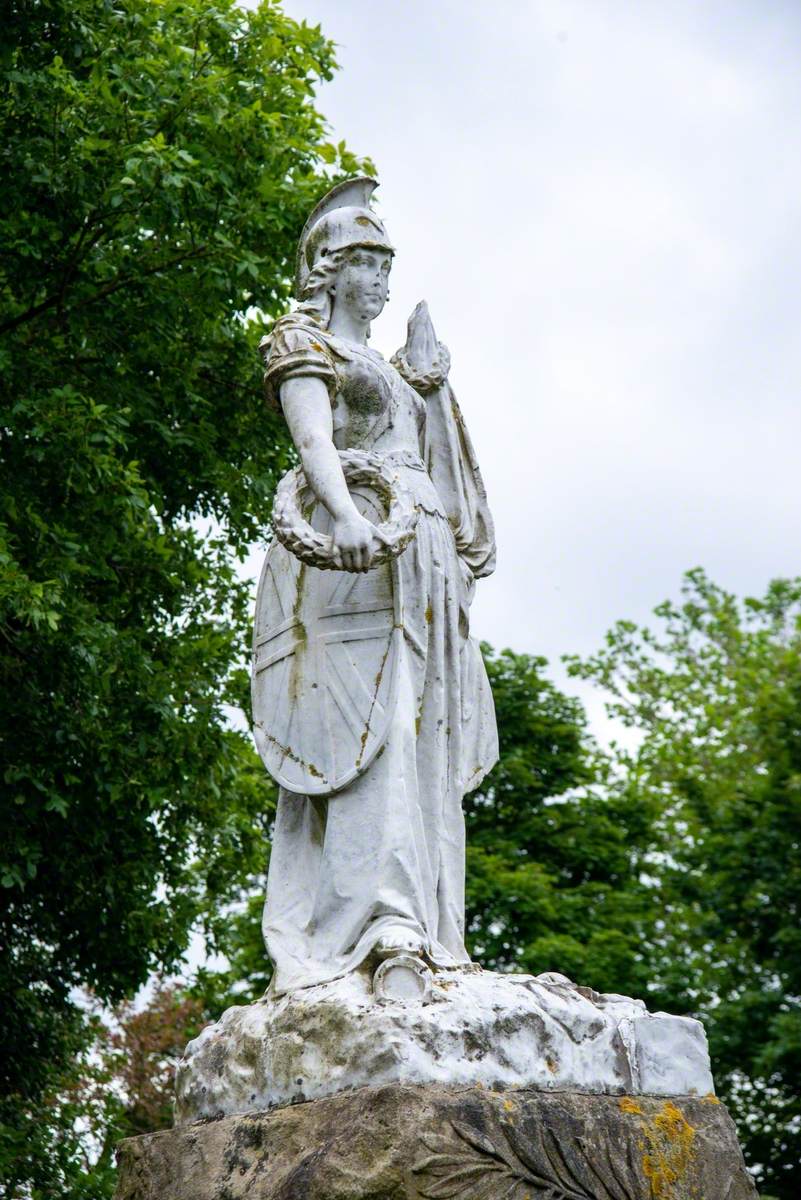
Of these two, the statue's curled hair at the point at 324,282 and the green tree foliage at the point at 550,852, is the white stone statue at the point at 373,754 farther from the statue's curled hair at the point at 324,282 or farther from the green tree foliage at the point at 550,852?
the green tree foliage at the point at 550,852

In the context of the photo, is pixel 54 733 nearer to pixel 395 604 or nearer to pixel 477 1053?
pixel 395 604

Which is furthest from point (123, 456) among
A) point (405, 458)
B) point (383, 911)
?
point (383, 911)

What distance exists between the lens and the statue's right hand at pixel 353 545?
6.24 m

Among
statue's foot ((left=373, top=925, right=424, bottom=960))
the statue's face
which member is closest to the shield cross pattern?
statue's foot ((left=373, top=925, right=424, bottom=960))

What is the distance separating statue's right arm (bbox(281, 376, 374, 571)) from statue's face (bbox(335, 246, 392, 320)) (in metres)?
0.53

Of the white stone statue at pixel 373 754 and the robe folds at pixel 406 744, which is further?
the robe folds at pixel 406 744

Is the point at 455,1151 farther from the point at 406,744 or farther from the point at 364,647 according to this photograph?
the point at 364,647

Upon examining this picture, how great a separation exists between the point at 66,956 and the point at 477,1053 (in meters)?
8.64

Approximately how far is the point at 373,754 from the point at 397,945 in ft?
2.34

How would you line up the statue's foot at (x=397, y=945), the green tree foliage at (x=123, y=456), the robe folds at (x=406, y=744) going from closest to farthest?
1. the statue's foot at (x=397, y=945)
2. the robe folds at (x=406, y=744)
3. the green tree foliage at (x=123, y=456)

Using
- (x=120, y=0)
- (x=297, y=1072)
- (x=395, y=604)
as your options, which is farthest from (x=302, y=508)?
(x=120, y=0)

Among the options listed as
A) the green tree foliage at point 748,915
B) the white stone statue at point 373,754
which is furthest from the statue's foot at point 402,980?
the green tree foliage at point 748,915

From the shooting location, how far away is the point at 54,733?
1266cm

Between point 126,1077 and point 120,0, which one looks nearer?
point 120,0
